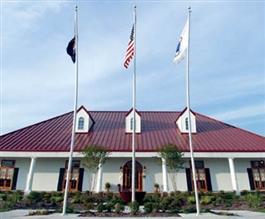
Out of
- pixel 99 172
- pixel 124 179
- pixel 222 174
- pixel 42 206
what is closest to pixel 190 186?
pixel 222 174

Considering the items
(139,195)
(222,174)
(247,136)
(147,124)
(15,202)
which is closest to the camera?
(139,195)

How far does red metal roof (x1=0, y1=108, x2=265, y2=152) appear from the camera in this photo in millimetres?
21672

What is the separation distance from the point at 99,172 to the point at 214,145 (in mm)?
8482

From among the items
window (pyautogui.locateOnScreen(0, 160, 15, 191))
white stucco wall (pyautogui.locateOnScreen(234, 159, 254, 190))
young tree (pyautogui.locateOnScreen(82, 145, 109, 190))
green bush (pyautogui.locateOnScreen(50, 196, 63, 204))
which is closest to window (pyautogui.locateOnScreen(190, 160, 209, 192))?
white stucco wall (pyautogui.locateOnScreen(234, 159, 254, 190))

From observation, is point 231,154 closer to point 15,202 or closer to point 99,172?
point 99,172

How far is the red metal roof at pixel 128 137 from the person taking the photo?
21.7m

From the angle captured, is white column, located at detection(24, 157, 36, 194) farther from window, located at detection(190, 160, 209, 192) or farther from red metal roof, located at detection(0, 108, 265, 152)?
window, located at detection(190, 160, 209, 192)

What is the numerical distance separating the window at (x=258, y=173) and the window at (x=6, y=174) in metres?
17.3

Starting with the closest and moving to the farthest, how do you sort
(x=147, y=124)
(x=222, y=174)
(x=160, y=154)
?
(x=160, y=154) → (x=222, y=174) → (x=147, y=124)

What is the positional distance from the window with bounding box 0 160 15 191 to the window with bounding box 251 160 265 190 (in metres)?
17.3

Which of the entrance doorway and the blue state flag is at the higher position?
the blue state flag

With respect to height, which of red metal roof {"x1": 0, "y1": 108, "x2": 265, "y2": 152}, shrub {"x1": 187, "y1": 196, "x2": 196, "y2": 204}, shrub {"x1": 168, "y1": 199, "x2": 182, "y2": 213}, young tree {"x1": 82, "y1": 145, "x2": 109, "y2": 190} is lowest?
shrub {"x1": 168, "y1": 199, "x2": 182, "y2": 213}

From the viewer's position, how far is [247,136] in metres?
24.5

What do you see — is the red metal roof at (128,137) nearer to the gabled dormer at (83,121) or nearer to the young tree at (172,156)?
the gabled dormer at (83,121)
